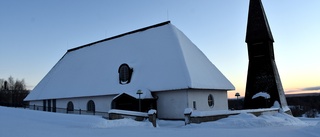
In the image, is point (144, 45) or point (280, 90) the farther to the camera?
point (280, 90)

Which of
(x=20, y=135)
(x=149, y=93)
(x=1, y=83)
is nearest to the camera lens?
(x=20, y=135)

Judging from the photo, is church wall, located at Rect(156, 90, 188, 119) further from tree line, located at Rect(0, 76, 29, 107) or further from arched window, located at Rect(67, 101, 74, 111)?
tree line, located at Rect(0, 76, 29, 107)

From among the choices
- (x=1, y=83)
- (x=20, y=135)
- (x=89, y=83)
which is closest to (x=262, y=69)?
(x=89, y=83)

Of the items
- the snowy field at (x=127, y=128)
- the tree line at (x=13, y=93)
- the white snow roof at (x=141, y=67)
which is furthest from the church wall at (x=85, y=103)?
the tree line at (x=13, y=93)

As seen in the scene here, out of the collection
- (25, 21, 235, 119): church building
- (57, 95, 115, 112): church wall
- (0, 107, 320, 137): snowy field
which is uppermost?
(25, 21, 235, 119): church building

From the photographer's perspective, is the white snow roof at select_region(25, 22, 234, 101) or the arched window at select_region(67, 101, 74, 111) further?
the arched window at select_region(67, 101, 74, 111)

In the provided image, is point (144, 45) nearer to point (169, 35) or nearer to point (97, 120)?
point (169, 35)

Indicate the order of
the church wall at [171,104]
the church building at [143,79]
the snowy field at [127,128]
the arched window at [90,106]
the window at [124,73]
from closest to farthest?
the snowy field at [127,128]
the church wall at [171,104]
the church building at [143,79]
the window at [124,73]
the arched window at [90,106]

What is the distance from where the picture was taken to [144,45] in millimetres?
28688

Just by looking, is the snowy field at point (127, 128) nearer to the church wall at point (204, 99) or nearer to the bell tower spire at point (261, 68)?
the church wall at point (204, 99)

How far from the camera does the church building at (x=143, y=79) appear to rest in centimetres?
2309

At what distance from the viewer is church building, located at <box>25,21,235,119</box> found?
909 inches

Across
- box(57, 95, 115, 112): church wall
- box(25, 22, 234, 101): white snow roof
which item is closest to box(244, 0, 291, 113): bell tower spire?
box(25, 22, 234, 101): white snow roof

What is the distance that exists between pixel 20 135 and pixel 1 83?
12323 centimetres
